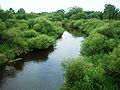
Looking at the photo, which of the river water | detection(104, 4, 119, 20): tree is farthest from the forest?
the river water

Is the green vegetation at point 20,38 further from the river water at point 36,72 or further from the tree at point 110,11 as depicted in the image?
the tree at point 110,11

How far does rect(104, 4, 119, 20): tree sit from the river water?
5020cm

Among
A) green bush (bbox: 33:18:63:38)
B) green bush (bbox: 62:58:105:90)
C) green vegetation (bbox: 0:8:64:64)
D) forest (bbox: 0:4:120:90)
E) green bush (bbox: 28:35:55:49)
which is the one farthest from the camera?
green bush (bbox: 33:18:63:38)

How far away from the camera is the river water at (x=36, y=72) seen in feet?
151

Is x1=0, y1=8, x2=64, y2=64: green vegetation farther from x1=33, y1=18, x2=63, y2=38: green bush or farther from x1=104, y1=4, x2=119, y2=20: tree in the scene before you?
x1=104, y1=4, x2=119, y2=20: tree

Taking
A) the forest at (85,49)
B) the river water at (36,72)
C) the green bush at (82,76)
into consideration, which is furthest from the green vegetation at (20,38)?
the green bush at (82,76)

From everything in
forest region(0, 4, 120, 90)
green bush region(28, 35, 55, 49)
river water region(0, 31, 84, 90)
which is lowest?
river water region(0, 31, 84, 90)

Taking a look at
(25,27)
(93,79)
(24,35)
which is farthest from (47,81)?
(25,27)

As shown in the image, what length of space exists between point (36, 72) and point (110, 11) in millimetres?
74198

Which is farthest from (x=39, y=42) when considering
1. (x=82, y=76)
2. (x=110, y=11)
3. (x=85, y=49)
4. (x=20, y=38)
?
(x=110, y=11)

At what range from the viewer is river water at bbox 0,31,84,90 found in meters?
46.1

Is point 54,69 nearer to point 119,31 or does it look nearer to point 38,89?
point 38,89

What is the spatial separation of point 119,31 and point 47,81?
76.4ft

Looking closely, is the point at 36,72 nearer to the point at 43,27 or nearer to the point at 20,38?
the point at 20,38
